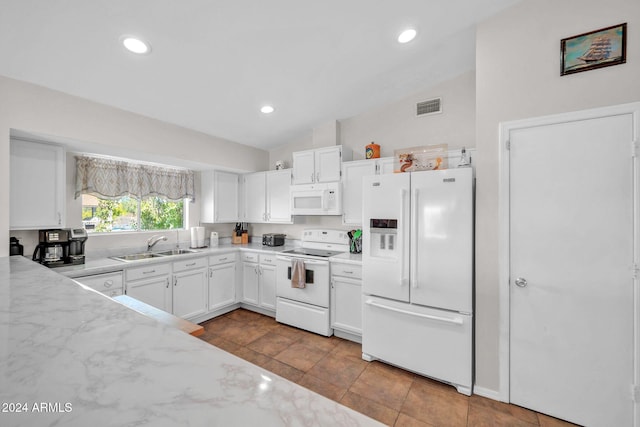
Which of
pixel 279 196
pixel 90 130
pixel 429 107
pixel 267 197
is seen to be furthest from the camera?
pixel 267 197

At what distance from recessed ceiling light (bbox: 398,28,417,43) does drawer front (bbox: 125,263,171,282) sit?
11.2 ft

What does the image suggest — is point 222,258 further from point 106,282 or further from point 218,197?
point 106,282

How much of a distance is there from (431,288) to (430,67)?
89.8 inches

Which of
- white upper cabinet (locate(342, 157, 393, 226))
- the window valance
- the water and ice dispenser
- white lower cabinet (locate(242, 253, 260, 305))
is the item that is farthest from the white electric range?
the window valance

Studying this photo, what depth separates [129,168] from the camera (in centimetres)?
346

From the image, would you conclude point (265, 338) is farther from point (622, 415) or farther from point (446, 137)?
point (446, 137)

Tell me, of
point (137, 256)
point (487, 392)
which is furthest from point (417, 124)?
point (137, 256)

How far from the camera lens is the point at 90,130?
2.58 m

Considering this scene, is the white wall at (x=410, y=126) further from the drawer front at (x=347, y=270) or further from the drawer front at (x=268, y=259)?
the drawer front at (x=347, y=270)

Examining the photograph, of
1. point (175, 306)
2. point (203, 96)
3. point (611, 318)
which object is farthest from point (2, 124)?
point (611, 318)

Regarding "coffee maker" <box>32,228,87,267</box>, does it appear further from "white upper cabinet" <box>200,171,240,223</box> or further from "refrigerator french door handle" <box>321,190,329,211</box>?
"refrigerator french door handle" <box>321,190,329,211</box>

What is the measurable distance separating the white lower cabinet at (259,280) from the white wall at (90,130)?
1468 mm

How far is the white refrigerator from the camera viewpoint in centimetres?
219

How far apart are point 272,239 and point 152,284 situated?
65.9 inches
